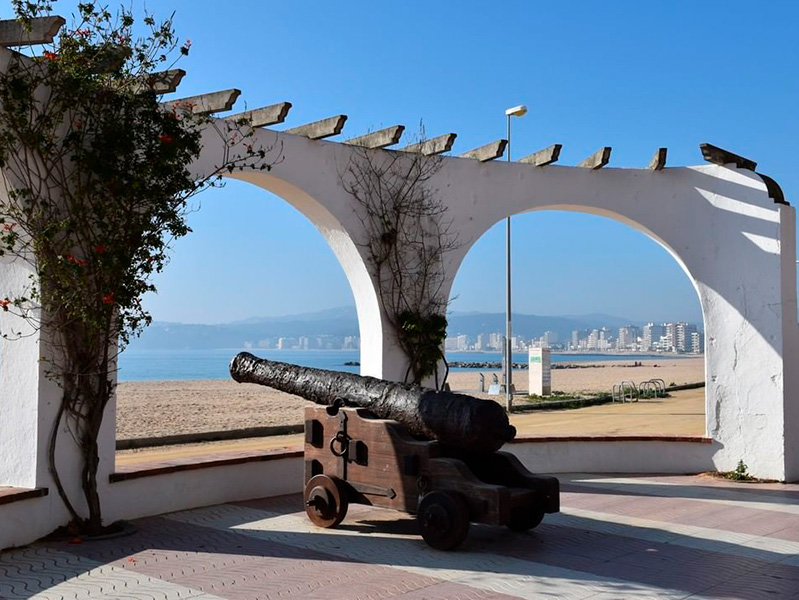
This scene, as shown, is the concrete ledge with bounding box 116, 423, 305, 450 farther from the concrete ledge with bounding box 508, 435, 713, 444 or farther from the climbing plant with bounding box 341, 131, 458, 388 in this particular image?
the concrete ledge with bounding box 508, 435, 713, 444

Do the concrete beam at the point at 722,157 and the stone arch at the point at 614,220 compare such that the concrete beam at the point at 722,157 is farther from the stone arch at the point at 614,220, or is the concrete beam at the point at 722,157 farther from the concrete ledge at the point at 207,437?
the concrete ledge at the point at 207,437

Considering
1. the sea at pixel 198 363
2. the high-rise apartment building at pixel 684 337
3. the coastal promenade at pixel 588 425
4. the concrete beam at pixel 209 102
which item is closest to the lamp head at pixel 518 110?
the coastal promenade at pixel 588 425

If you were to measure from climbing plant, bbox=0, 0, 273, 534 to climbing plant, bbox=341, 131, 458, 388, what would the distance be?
7.81 ft

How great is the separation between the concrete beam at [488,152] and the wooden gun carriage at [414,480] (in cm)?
346

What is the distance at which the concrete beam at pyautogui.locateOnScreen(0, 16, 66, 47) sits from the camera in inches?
201

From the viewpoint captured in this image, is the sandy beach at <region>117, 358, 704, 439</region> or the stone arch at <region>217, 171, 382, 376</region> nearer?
the stone arch at <region>217, 171, 382, 376</region>

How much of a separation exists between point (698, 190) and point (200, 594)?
21.2 feet

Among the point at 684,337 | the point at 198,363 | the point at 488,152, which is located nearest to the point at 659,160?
the point at 488,152

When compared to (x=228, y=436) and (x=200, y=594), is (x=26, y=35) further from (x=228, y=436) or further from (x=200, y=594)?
(x=228, y=436)

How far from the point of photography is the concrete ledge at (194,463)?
19.8 ft

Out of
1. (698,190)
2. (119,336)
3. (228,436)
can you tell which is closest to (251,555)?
(119,336)

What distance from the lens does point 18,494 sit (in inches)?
203

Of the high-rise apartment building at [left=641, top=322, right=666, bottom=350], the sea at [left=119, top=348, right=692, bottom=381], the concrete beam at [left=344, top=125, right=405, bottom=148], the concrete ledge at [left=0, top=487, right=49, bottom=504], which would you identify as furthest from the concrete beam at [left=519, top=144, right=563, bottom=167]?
the high-rise apartment building at [left=641, top=322, right=666, bottom=350]

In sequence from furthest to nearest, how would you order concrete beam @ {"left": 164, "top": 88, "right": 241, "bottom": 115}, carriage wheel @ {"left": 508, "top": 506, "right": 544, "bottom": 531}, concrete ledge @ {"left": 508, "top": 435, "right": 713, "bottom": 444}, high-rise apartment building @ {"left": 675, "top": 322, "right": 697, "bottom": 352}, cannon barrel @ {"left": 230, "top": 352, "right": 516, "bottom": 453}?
high-rise apartment building @ {"left": 675, "top": 322, "right": 697, "bottom": 352} < concrete ledge @ {"left": 508, "top": 435, "right": 713, "bottom": 444} < concrete beam @ {"left": 164, "top": 88, "right": 241, "bottom": 115} < carriage wheel @ {"left": 508, "top": 506, "right": 544, "bottom": 531} < cannon barrel @ {"left": 230, "top": 352, "right": 516, "bottom": 453}
